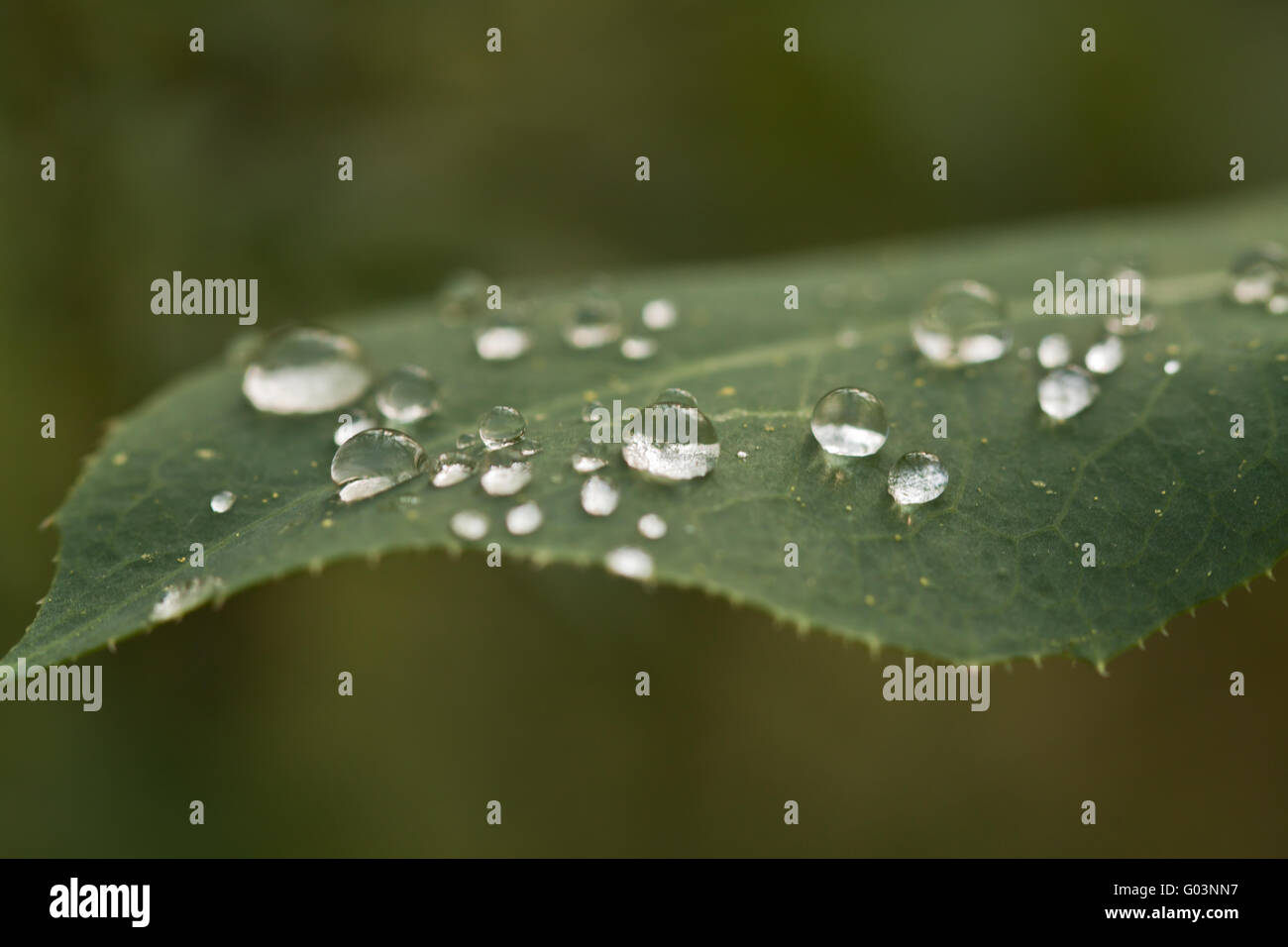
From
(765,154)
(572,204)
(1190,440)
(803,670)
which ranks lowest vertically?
(803,670)

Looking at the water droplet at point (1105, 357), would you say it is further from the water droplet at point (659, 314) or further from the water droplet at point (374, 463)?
the water droplet at point (374, 463)

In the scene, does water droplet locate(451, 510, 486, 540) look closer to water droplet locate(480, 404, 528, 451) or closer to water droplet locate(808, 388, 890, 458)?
water droplet locate(480, 404, 528, 451)

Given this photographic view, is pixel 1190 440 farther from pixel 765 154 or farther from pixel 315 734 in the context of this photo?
pixel 765 154

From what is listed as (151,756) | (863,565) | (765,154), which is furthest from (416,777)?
(765,154)

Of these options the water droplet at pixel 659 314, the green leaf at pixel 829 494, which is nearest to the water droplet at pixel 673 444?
the green leaf at pixel 829 494

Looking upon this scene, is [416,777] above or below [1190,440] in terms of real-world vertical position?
below

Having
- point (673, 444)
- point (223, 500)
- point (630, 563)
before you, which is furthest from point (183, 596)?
point (673, 444)
